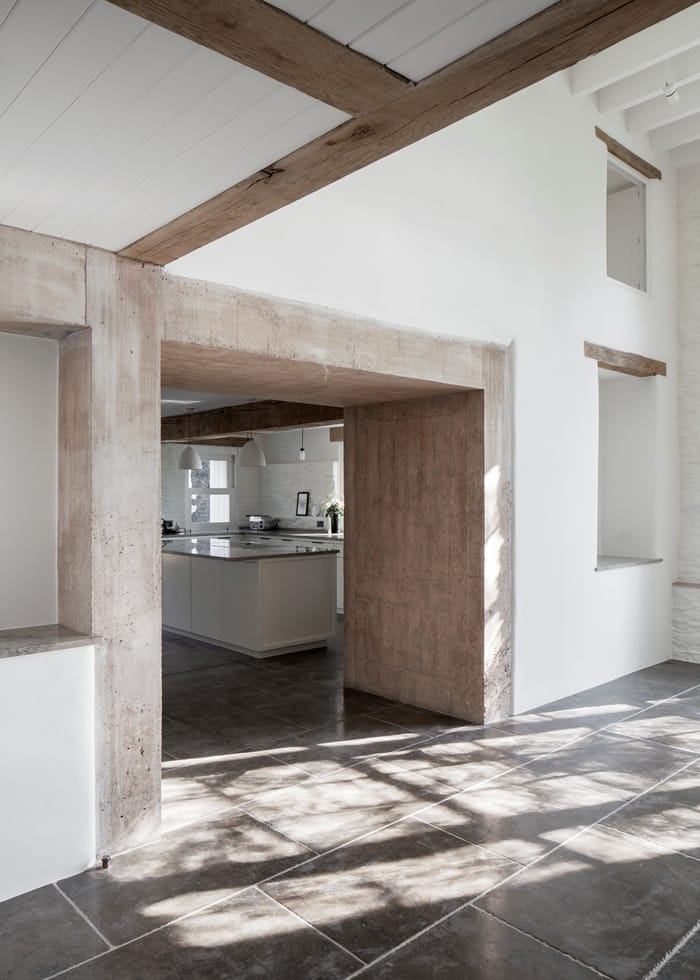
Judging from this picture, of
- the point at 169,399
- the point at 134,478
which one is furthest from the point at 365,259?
the point at 169,399

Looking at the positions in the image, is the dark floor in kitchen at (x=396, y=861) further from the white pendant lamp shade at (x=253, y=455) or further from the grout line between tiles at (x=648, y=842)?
the white pendant lamp shade at (x=253, y=455)

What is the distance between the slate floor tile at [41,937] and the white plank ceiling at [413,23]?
110 inches

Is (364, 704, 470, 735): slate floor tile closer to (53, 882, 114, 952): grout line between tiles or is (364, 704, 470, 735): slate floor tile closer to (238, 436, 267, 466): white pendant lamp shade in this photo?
(53, 882, 114, 952): grout line between tiles

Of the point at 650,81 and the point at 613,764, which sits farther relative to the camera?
the point at 650,81

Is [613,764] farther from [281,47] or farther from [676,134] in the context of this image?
[676,134]

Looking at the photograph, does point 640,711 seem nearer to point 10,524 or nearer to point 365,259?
point 365,259

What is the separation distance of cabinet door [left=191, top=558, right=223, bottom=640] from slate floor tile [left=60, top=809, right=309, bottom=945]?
3840mm

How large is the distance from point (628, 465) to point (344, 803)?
A: 4.58 meters

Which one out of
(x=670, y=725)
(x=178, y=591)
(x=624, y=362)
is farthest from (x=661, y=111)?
(x=178, y=591)

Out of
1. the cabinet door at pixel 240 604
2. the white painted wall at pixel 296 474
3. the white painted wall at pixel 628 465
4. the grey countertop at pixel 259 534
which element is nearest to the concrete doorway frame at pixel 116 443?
the cabinet door at pixel 240 604

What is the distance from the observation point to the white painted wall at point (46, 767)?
9.26 ft

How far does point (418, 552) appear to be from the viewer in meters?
5.27

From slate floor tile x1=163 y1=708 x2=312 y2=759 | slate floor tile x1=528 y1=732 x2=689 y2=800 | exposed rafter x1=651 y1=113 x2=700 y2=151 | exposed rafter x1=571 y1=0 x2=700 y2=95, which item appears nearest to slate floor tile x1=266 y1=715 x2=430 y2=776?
slate floor tile x1=163 y1=708 x2=312 y2=759

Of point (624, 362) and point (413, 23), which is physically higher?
point (624, 362)
